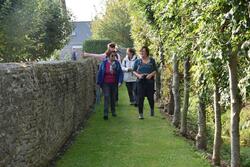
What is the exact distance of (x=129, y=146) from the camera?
984 centimetres

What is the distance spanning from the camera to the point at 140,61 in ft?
44.9

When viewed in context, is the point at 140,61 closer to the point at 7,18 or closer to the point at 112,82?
the point at 112,82

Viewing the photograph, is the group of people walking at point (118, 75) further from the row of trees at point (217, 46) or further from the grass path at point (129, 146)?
the row of trees at point (217, 46)

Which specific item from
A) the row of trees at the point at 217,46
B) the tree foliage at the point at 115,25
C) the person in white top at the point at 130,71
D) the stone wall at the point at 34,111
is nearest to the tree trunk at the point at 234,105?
the row of trees at the point at 217,46

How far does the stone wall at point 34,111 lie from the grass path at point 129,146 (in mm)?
441

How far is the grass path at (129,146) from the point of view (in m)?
8.51

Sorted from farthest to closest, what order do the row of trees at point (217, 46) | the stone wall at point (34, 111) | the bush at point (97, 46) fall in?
the bush at point (97, 46) < the stone wall at point (34, 111) < the row of trees at point (217, 46)

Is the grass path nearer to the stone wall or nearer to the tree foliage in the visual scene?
the stone wall

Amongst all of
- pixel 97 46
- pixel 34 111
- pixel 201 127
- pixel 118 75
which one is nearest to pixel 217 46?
pixel 34 111

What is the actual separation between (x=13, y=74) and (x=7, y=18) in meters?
6.42

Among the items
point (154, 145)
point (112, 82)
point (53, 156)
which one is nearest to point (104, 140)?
point (154, 145)

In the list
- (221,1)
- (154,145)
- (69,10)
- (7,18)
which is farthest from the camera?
(69,10)

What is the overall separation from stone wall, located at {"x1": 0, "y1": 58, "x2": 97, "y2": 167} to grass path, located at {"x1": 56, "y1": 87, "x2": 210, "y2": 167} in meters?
0.44

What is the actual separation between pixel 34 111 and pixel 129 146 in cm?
297
